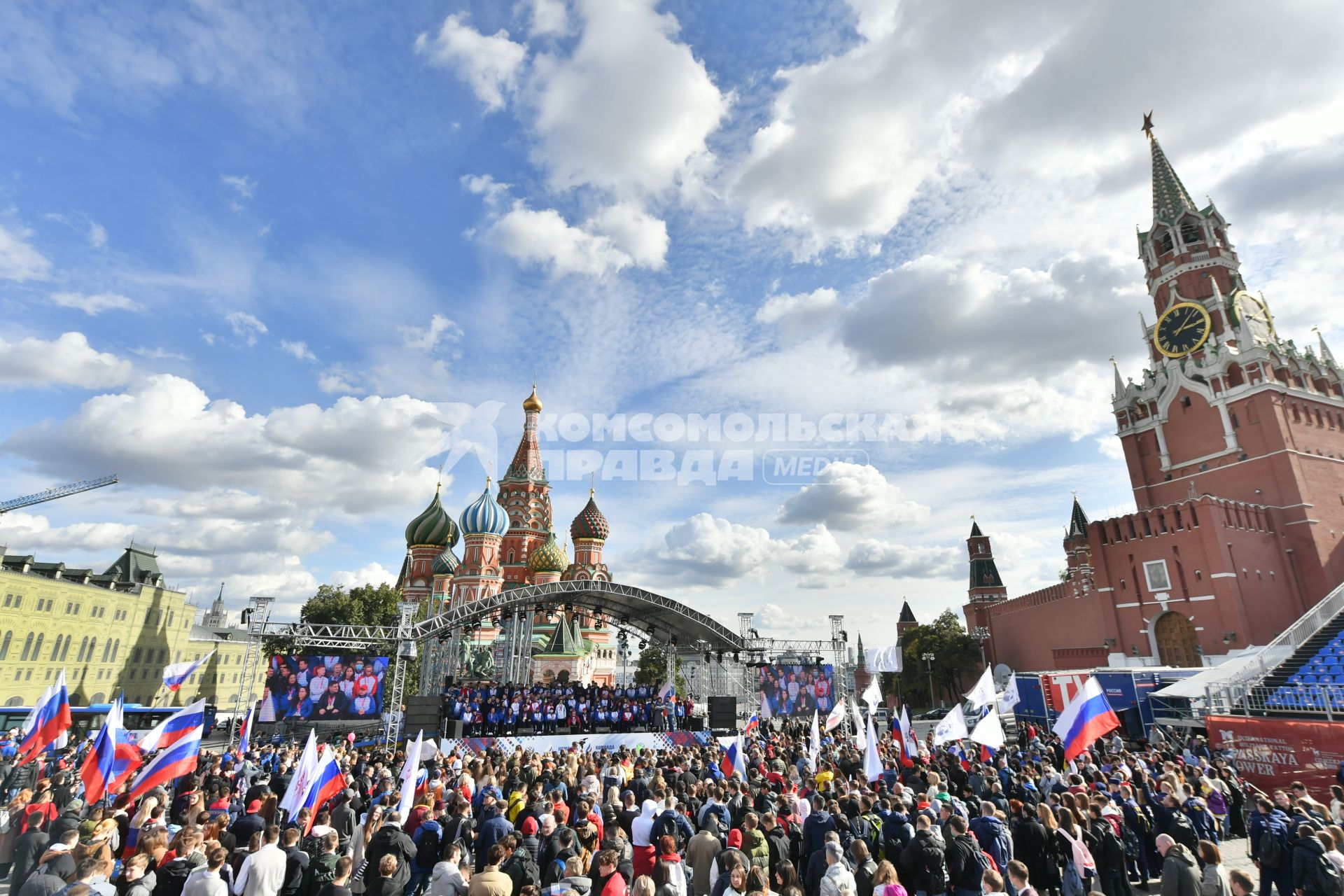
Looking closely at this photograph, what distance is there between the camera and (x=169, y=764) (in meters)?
10.2

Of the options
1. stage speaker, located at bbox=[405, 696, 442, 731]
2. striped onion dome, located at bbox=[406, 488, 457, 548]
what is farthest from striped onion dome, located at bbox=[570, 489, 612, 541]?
stage speaker, located at bbox=[405, 696, 442, 731]

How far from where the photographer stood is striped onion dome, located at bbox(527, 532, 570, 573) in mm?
55719

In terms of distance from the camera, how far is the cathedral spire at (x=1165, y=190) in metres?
47.0

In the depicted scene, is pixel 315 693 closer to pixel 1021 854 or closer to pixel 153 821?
pixel 153 821

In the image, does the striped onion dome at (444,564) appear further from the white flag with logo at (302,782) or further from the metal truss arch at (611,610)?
the white flag with logo at (302,782)

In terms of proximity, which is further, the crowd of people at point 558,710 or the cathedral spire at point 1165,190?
the cathedral spire at point 1165,190

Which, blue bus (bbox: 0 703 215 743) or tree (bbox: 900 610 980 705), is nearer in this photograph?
blue bus (bbox: 0 703 215 743)

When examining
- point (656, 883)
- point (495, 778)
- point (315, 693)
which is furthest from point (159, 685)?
point (656, 883)

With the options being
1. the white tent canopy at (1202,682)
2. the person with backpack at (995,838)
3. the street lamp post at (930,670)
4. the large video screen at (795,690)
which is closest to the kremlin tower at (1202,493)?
the street lamp post at (930,670)

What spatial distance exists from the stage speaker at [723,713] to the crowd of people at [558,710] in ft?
3.03

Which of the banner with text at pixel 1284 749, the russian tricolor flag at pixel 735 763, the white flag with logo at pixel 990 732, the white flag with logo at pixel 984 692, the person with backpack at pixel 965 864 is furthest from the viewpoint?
the white flag with logo at pixel 984 692

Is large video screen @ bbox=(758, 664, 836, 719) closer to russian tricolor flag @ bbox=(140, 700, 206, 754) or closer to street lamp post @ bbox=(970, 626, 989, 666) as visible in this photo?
street lamp post @ bbox=(970, 626, 989, 666)

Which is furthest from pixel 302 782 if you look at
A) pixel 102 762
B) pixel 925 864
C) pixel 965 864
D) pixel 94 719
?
pixel 94 719

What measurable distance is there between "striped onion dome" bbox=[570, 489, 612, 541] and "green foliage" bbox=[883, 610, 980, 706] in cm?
2813
